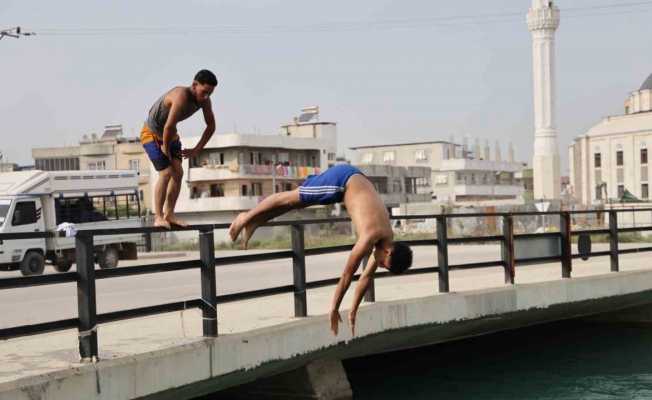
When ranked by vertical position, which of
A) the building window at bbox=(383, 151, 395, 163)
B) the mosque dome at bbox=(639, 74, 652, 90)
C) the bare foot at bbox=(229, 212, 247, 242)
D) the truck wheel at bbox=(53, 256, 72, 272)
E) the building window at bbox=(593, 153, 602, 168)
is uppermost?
the mosque dome at bbox=(639, 74, 652, 90)

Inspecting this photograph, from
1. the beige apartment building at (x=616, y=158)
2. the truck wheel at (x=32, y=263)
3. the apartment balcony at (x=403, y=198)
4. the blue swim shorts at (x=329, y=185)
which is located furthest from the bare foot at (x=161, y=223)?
the beige apartment building at (x=616, y=158)

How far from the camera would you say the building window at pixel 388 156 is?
14795 cm

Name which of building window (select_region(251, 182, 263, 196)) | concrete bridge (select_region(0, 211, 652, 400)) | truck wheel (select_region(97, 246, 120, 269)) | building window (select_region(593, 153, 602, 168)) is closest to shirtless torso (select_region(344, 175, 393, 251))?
concrete bridge (select_region(0, 211, 652, 400))

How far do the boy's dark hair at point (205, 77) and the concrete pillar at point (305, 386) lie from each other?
324cm

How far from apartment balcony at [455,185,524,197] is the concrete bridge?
126m

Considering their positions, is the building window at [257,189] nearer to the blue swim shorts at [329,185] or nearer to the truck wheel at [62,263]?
the truck wheel at [62,263]

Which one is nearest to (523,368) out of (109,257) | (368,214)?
(368,214)

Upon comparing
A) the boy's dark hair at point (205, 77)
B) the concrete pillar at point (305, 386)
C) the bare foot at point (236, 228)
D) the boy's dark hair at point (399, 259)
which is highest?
the boy's dark hair at point (205, 77)

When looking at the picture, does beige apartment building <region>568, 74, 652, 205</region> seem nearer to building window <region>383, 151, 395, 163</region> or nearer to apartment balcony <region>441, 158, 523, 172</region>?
apartment balcony <region>441, 158, 523, 172</region>

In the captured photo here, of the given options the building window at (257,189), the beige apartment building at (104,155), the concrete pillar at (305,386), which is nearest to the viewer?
the concrete pillar at (305,386)

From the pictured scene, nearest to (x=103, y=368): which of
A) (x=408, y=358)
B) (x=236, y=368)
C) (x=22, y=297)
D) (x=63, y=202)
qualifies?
(x=236, y=368)

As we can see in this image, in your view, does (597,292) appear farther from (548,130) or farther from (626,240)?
(548,130)

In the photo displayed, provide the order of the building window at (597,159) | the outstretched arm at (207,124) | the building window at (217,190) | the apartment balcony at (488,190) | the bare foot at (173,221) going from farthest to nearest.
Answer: the apartment balcony at (488,190), the building window at (597,159), the building window at (217,190), the outstretched arm at (207,124), the bare foot at (173,221)

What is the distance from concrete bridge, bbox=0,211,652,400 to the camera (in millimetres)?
6918
